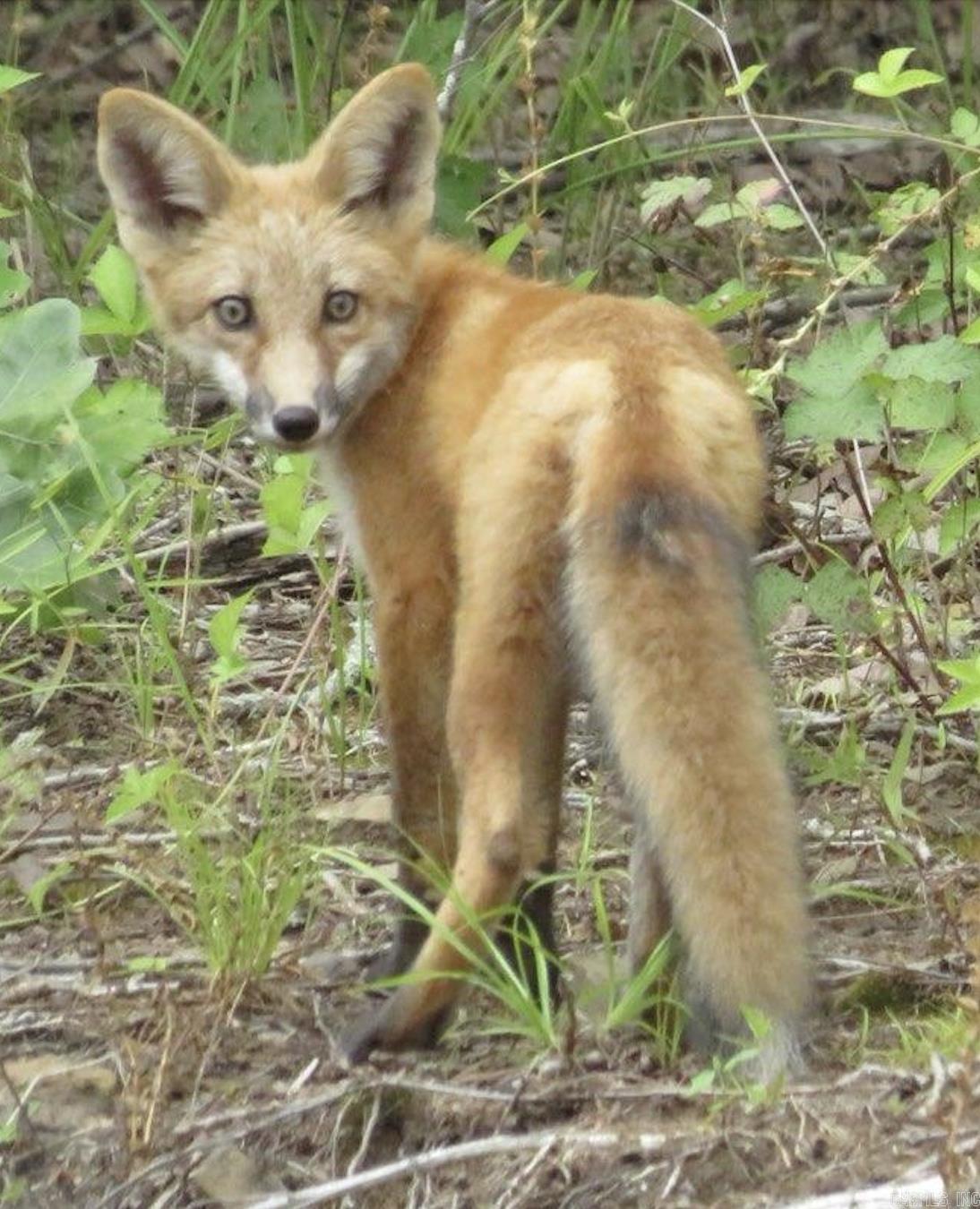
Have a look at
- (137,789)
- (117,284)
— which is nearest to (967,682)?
(137,789)

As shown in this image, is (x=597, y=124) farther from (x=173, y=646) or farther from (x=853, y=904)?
(x=853, y=904)

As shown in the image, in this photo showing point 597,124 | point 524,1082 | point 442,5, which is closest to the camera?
point 524,1082

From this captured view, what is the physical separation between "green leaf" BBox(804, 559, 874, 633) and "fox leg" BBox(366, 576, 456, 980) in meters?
0.93

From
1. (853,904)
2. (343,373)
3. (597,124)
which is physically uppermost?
(343,373)

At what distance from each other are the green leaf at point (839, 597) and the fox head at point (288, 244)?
0.95 m

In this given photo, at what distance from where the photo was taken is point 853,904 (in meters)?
4.01

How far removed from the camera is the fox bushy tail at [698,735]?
2.99m

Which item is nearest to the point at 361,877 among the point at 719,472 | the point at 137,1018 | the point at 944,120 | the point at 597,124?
the point at 137,1018

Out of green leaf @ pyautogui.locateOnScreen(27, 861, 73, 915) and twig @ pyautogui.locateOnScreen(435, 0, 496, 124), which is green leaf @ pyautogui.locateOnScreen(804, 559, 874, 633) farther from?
twig @ pyautogui.locateOnScreen(435, 0, 496, 124)

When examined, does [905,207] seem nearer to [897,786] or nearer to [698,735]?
[897,786]

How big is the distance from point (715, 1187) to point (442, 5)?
237 inches

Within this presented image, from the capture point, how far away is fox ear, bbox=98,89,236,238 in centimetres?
400

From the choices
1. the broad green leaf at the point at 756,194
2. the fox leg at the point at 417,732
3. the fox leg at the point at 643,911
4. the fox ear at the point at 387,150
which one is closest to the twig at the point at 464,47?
the broad green leaf at the point at 756,194

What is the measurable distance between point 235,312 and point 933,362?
1.31 m
